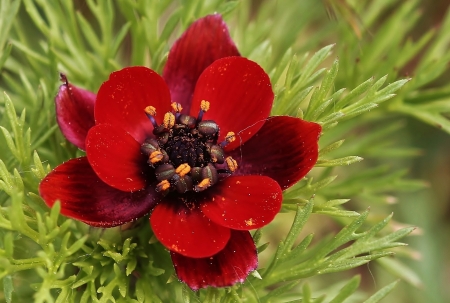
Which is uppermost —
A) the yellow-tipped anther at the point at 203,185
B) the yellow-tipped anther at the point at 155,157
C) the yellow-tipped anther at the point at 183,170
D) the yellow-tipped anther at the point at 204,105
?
the yellow-tipped anther at the point at 204,105

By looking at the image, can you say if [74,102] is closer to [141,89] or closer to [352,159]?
[141,89]

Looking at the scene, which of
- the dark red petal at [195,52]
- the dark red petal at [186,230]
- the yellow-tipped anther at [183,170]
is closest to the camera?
the dark red petal at [186,230]

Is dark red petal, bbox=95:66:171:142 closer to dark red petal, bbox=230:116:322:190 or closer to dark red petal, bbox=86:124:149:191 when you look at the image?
dark red petal, bbox=86:124:149:191

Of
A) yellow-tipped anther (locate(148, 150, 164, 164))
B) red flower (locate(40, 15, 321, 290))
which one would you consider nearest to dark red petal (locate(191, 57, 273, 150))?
red flower (locate(40, 15, 321, 290))

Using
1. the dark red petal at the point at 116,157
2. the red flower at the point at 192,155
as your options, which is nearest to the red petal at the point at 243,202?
the red flower at the point at 192,155

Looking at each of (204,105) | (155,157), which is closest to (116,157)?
(155,157)

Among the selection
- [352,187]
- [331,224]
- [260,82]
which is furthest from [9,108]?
[331,224]

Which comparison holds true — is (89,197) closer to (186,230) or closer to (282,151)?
(186,230)

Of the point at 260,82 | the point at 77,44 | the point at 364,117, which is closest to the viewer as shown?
the point at 260,82

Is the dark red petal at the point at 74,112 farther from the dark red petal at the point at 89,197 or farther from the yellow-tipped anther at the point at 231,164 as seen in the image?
the yellow-tipped anther at the point at 231,164
